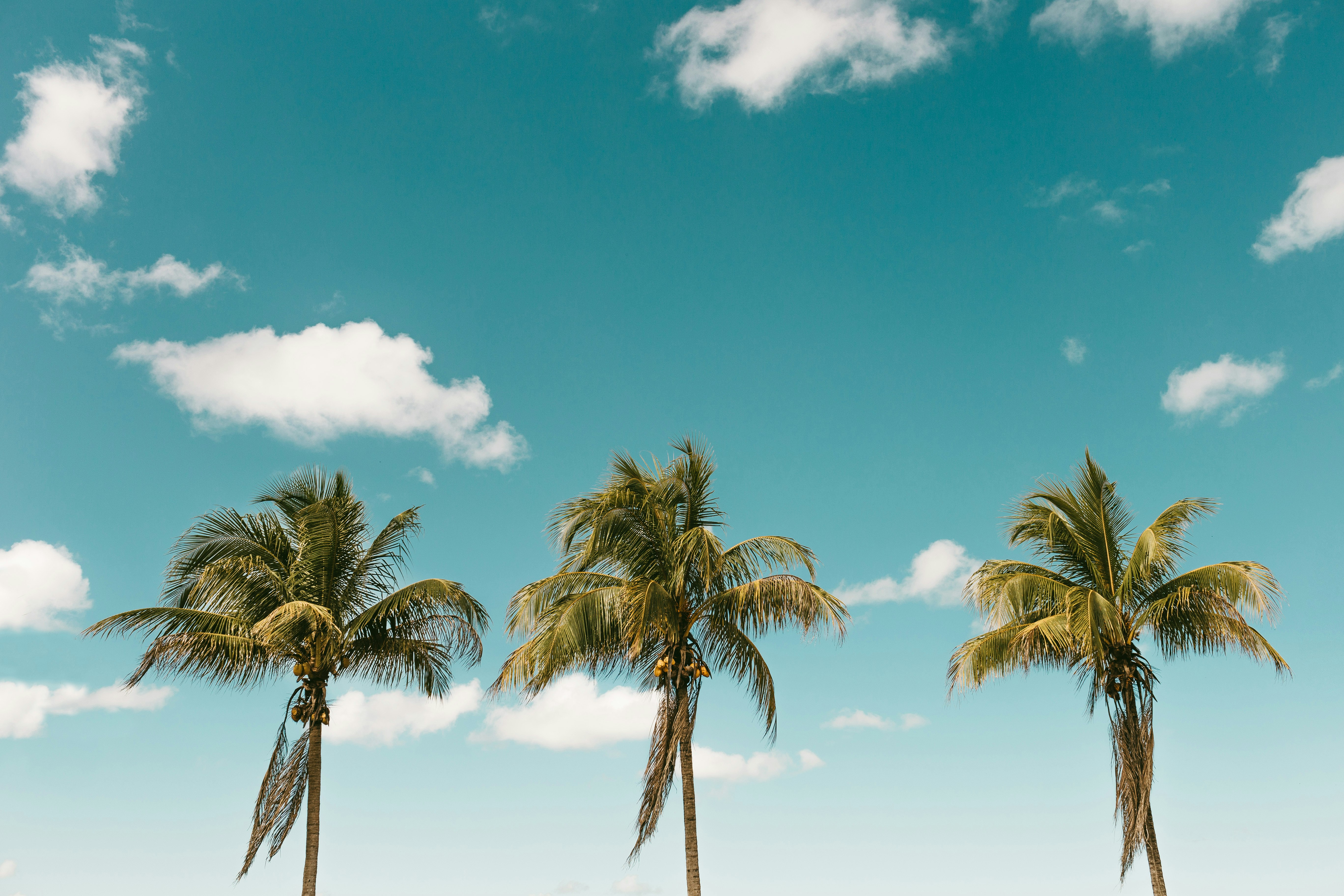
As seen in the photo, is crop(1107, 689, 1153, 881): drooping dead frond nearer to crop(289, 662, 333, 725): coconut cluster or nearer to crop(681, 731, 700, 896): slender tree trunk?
crop(681, 731, 700, 896): slender tree trunk

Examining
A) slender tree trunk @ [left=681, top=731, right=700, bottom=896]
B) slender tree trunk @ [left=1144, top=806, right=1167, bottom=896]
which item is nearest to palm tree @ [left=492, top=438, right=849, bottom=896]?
slender tree trunk @ [left=681, top=731, right=700, bottom=896]

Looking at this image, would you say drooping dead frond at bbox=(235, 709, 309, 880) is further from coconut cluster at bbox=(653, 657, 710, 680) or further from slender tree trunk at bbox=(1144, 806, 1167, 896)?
slender tree trunk at bbox=(1144, 806, 1167, 896)

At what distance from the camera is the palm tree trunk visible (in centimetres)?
1884

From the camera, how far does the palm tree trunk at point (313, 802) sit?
18.8m

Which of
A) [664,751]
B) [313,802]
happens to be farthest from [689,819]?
[313,802]

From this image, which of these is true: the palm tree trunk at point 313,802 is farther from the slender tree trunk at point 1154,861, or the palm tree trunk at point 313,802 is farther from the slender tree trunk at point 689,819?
the slender tree trunk at point 1154,861

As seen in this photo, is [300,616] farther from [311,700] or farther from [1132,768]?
[1132,768]

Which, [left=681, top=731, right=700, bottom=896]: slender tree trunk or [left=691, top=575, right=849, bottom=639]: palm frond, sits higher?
[left=691, top=575, right=849, bottom=639]: palm frond

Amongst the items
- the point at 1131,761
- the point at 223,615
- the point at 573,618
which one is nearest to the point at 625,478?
the point at 573,618

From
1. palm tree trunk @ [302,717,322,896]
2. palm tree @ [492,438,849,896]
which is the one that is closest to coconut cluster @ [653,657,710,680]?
palm tree @ [492,438,849,896]

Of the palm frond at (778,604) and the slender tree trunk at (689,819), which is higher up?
the palm frond at (778,604)

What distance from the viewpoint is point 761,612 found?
63.4 feet

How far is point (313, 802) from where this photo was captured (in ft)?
63.1

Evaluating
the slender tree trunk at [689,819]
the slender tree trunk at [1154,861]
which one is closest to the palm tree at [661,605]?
the slender tree trunk at [689,819]
